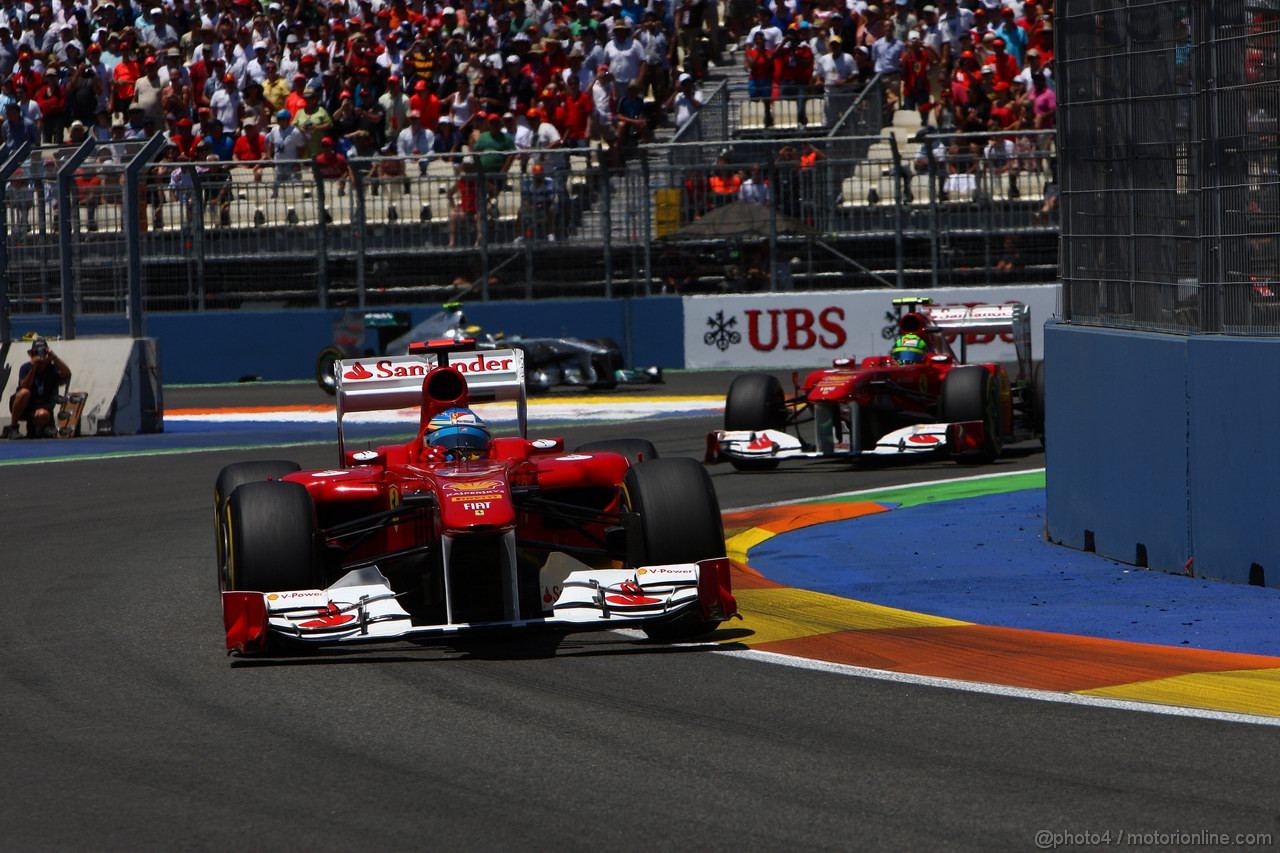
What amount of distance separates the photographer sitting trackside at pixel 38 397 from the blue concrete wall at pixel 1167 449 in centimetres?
1256

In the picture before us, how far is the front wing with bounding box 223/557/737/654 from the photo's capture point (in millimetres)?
7594

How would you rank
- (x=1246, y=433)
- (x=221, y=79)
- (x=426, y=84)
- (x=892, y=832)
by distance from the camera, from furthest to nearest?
(x=221, y=79), (x=426, y=84), (x=1246, y=433), (x=892, y=832)

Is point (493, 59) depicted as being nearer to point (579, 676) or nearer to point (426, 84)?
point (426, 84)

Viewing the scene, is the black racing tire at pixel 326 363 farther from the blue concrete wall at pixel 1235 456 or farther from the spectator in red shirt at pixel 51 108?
the blue concrete wall at pixel 1235 456

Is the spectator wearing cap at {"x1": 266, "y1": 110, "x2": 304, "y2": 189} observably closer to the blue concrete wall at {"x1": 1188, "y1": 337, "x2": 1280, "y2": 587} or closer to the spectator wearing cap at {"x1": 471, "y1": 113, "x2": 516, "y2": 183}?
the spectator wearing cap at {"x1": 471, "y1": 113, "x2": 516, "y2": 183}

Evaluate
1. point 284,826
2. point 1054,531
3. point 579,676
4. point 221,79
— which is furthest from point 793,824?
point 221,79

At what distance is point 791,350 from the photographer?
25.7 metres

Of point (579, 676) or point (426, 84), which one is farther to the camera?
point (426, 84)

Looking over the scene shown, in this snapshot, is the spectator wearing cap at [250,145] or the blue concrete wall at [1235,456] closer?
the blue concrete wall at [1235,456]

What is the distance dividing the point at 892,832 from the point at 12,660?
14.6 ft

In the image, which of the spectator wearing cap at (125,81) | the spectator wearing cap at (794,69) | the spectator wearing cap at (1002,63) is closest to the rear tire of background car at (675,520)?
the spectator wearing cap at (1002,63)

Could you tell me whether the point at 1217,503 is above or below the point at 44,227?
below

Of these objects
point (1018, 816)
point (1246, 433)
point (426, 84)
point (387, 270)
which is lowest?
point (1018, 816)

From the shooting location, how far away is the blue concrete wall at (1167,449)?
8.78m
